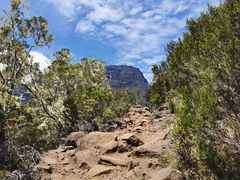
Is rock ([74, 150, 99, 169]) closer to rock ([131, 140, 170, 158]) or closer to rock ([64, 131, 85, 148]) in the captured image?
rock ([131, 140, 170, 158])

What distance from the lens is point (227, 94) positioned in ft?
23.8

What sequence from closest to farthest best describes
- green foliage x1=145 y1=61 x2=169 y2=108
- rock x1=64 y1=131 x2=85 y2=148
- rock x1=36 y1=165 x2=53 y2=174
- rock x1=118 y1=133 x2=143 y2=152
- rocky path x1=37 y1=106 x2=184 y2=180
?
rocky path x1=37 y1=106 x2=184 y2=180, rock x1=36 y1=165 x2=53 y2=174, rock x1=118 y1=133 x2=143 y2=152, rock x1=64 y1=131 x2=85 y2=148, green foliage x1=145 y1=61 x2=169 y2=108

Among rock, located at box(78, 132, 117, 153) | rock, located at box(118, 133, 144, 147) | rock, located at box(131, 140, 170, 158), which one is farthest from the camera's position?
rock, located at box(78, 132, 117, 153)

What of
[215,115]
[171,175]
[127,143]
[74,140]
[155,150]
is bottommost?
[171,175]

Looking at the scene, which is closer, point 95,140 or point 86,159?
point 86,159

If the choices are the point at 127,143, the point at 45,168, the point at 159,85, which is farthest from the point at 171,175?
the point at 159,85

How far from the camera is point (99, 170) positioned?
32.1ft

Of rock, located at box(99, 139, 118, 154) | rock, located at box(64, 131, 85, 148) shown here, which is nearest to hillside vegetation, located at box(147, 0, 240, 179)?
rock, located at box(99, 139, 118, 154)

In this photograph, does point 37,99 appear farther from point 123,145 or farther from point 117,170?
point 117,170

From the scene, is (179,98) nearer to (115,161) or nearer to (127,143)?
(127,143)

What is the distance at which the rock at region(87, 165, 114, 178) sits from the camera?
9.59 m

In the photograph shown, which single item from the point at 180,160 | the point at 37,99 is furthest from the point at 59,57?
the point at 180,160

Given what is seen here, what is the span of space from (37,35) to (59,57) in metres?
6.64

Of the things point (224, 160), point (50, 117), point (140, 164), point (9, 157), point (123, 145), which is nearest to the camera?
point (224, 160)
